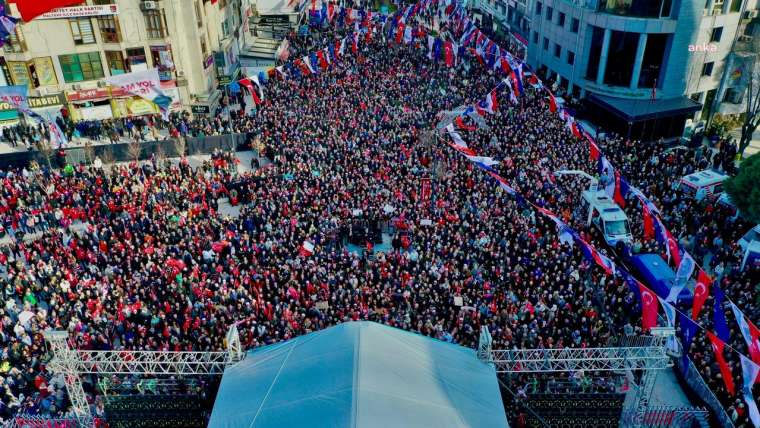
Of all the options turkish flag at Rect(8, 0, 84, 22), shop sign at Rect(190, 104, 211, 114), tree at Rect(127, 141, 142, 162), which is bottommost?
shop sign at Rect(190, 104, 211, 114)

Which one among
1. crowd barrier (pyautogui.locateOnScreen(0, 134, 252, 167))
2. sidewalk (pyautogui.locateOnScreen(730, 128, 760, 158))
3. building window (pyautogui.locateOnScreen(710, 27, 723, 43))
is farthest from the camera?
building window (pyautogui.locateOnScreen(710, 27, 723, 43))

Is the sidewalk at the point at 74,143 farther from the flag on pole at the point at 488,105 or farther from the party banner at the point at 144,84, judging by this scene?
the flag on pole at the point at 488,105

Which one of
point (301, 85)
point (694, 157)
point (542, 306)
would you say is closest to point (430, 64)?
point (301, 85)

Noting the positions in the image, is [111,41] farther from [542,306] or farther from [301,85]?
[542,306]

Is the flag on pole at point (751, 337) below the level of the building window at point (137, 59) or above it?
below

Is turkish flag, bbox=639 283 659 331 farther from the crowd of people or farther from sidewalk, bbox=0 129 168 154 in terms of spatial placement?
sidewalk, bbox=0 129 168 154

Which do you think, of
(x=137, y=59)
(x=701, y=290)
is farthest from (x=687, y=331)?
(x=137, y=59)

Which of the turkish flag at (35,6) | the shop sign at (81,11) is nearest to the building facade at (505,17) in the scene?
the shop sign at (81,11)

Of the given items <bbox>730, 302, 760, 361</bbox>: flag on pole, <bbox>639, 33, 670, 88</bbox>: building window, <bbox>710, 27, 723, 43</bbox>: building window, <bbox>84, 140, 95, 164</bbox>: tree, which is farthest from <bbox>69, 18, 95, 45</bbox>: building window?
<bbox>710, 27, 723, 43</bbox>: building window
